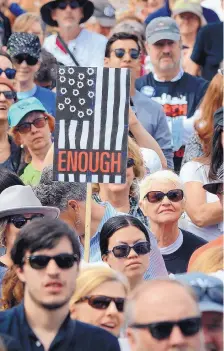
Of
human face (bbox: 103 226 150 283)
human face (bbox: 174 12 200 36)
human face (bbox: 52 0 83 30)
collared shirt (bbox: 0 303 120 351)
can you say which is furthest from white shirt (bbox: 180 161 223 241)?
human face (bbox: 174 12 200 36)

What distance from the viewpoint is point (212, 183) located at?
8219mm

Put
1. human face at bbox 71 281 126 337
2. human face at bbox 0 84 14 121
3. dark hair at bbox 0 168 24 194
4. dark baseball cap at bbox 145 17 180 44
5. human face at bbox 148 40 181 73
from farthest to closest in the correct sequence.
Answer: dark baseball cap at bbox 145 17 180 44, human face at bbox 148 40 181 73, human face at bbox 0 84 14 121, dark hair at bbox 0 168 24 194, human face at bbox 71 281 126 337

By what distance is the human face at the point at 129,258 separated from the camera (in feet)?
24.9

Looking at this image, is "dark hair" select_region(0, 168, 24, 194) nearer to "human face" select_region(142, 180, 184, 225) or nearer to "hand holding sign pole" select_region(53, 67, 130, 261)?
"hand holding sign pole" select_region(53, 67, 130, 261)

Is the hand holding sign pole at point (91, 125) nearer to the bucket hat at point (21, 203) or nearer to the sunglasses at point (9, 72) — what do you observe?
the bucket hat at point (21, 203)

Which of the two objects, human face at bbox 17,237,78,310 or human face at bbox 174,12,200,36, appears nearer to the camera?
human face at bbox 17,237,78,310

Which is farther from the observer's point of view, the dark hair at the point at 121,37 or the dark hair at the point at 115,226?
the dark hair at the point at 121,37

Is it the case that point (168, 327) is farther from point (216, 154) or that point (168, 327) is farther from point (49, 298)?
point (216, 154)

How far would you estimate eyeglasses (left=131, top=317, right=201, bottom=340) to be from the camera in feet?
18.7

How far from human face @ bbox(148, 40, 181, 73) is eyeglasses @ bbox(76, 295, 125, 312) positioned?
5.08 meters

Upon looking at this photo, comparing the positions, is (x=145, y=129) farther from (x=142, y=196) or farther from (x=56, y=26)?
(x=56, y=26)

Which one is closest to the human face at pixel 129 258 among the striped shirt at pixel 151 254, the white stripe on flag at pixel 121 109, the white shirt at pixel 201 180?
the striped shirt at pixel 151 254

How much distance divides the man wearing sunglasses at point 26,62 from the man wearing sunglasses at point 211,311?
18.2ft

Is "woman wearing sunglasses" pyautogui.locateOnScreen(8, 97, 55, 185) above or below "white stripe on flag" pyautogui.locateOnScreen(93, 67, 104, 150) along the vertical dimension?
below
